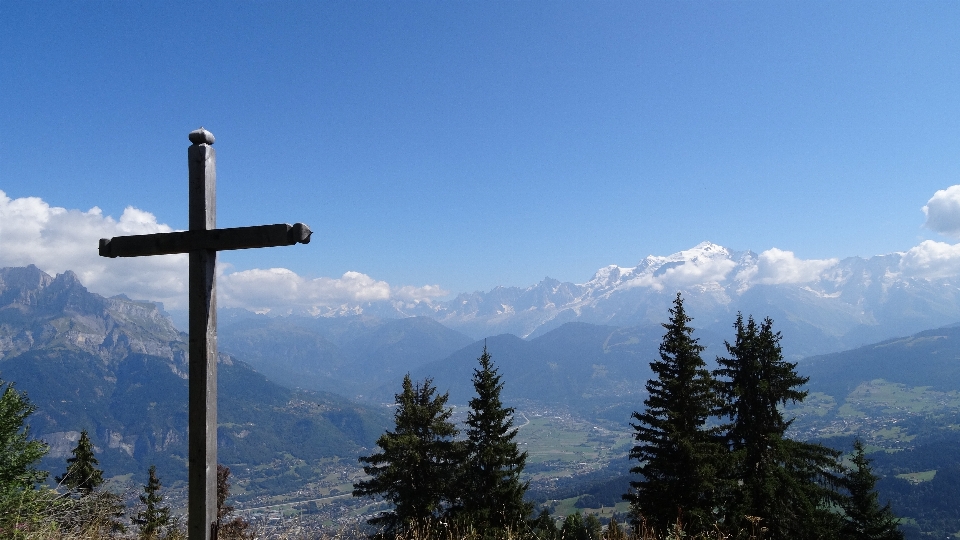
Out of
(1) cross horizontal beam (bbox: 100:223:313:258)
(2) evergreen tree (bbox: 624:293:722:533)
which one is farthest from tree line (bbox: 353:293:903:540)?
(1) cross horizontal beam (bbox: 100:223:313:258)

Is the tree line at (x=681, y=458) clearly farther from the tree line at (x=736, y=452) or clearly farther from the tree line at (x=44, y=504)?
the tree line at (x=44, y=504)

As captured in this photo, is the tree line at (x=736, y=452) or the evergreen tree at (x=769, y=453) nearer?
the tree line at (x=736, y=452)

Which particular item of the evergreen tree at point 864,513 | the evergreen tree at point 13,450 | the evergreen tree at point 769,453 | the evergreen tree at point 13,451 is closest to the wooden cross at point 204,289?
the evergreen tree at point 13,451

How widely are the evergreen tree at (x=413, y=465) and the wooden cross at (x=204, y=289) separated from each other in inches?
598

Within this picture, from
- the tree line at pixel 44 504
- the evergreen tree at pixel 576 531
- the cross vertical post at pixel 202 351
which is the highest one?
the cross vertical post at pixel 202 351

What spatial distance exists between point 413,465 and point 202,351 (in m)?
16.6

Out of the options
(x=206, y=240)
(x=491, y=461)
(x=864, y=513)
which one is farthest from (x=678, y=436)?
(x=206, y=240)

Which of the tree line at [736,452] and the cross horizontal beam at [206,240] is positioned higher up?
the cross horizontal beam at [206,240]

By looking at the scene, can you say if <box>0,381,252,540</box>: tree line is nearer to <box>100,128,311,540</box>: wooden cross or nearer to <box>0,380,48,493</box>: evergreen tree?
<box>0,380,48,493</box>: evergreen tree

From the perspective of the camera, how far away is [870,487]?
864 inches

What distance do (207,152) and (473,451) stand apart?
1797cm

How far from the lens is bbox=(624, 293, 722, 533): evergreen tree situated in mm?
16980

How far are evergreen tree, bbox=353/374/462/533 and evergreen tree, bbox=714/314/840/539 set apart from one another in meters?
10.0

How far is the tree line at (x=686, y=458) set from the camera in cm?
1772
